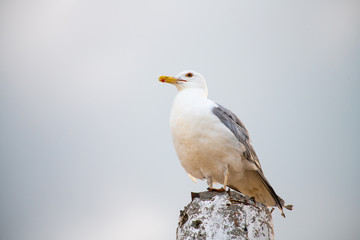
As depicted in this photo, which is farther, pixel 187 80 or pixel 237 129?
pixel 187 80

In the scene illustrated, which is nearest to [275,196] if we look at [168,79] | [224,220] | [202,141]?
[202,141]

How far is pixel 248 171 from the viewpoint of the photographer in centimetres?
860

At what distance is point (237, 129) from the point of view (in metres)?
8.47

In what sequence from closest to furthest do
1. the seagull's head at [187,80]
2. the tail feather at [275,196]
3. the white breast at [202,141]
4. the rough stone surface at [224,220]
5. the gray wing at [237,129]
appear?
the rough stone surface at [224,220]
the white breast at [202,141]
the tail feather at [275,196]
the gray wing at [237,129]
the seagull's head at [187,80]

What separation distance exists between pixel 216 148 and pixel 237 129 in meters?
0.75

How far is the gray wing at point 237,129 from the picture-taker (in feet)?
27.2

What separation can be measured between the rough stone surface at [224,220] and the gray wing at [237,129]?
2.04 meters

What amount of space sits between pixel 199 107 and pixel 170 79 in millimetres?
1593

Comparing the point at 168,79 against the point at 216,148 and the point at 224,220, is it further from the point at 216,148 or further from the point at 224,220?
the point at 224,220

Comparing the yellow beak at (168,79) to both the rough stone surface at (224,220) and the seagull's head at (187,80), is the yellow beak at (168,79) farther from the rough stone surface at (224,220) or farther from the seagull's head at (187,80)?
the rough stone surface at (224,220)

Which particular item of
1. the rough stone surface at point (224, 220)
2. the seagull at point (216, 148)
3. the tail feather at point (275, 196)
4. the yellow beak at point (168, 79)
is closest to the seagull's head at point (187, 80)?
the yellow beak at point (168, 79)

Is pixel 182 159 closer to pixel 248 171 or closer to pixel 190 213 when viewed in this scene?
pixel 248 171

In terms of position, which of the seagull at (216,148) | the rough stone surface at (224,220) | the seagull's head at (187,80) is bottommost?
the rough stone surface at (224,220)

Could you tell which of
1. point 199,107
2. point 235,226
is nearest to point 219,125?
point 199,107
